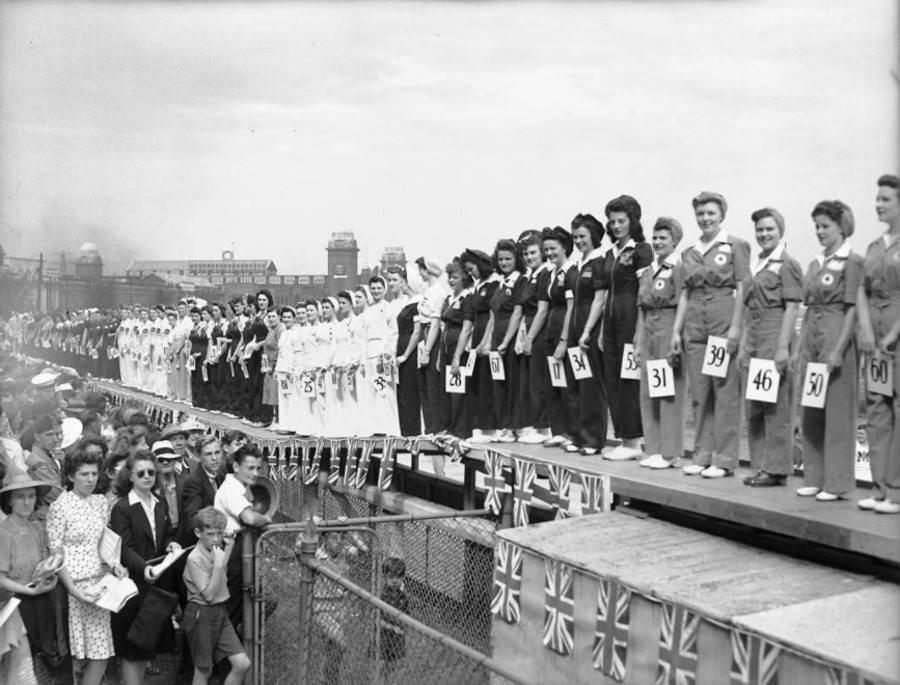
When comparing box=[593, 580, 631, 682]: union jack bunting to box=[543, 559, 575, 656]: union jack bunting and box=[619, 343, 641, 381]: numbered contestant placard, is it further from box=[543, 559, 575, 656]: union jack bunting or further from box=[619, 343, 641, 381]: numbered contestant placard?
box=[619, 343, 641, 381]: numbered contestant placard

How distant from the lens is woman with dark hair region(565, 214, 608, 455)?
882cm

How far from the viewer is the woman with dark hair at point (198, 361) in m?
20.2

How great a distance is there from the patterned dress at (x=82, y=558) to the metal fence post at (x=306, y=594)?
1834 mm

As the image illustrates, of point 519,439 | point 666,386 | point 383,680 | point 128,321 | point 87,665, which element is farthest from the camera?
point 128,321

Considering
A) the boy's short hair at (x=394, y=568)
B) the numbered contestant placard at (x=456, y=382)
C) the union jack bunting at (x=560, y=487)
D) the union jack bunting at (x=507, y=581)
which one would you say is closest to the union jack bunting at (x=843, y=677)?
the union jack bunting at (x=507, y=581)

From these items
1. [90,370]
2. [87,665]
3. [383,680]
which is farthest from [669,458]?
[90,370]

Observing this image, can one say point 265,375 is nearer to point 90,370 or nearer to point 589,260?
point 589,260

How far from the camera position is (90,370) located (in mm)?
30703

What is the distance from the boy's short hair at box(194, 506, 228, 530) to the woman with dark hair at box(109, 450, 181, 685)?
1.33 feet

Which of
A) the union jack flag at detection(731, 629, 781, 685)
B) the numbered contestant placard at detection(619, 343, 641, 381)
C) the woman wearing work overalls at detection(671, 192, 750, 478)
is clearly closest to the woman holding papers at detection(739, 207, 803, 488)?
the woman wearing work overalls at detection(671, 192, 750, 478)

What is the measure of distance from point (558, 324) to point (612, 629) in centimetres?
391

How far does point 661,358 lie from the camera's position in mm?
7844

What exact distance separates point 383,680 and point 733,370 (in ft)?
10.1

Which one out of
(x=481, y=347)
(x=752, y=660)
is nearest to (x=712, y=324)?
(x=752, y=660)
